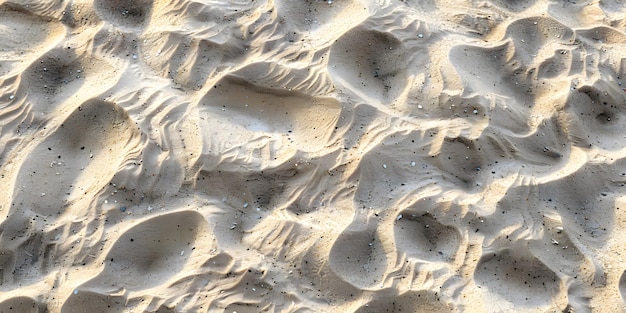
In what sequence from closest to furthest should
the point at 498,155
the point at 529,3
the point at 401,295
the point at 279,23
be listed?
the point at 401,295 < the point at 498,155 < the point at 279,23 < the point at 529,3

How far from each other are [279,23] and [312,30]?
5.1 inches

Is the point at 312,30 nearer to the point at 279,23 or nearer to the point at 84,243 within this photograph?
the point at 279,23

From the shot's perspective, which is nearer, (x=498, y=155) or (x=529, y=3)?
(x=498, y=155)

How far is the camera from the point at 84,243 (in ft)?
6.10

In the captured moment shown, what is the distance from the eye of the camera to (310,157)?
2.00 m

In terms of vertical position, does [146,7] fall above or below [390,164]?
above

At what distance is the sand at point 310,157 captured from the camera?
6.02 ft

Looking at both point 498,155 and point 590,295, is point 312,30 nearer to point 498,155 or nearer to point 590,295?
point 498,155

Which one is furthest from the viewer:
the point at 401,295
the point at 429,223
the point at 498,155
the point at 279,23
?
the point at 279,23

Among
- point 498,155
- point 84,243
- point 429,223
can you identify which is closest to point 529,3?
point 498,155

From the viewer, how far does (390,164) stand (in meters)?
2.01

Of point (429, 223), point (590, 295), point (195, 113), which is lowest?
point (590, 295)

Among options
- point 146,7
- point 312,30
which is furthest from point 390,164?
point 146,7

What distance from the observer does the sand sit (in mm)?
1834
